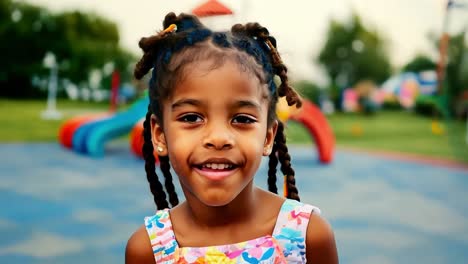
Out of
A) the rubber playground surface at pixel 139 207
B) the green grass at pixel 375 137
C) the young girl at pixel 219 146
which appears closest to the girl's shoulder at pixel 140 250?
the young girl at pixel 219 146

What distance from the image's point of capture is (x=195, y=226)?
1.85 metres

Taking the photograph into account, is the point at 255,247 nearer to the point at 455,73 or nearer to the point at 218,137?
the point at 218,137

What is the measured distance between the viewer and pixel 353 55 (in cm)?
4372

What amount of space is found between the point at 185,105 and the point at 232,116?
0.51 ft

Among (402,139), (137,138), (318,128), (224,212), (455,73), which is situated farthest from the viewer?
(455,73)

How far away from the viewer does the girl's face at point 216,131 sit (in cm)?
162

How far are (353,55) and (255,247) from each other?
43.6 metres

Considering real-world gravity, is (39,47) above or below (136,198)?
above

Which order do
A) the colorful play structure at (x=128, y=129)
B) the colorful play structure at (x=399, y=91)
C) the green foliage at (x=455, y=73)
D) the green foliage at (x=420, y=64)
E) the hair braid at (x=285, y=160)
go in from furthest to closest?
1. the green foliage at (x=420, y=64)
2. the colorful play structure at (x=399, y=91)
3. the green foliage at (x=455, y=73)
4. the colorful play structure at (x=128, y=129)
5. the hair braid at (x=285, y=160)

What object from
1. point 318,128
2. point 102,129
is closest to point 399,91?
point 318,128

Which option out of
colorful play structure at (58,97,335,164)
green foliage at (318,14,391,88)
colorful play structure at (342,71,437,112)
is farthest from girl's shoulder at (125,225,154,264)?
green foliage at (318,14,391,88)

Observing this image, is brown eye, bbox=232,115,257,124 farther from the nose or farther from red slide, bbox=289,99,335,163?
red slide, bbox=289,99,335,163

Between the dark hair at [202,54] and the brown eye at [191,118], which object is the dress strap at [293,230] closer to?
the dark hair at [202,54]

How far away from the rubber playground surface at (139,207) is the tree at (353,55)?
32.6m
